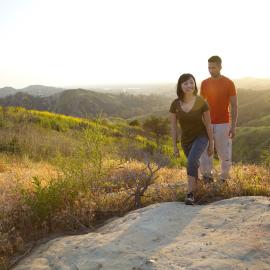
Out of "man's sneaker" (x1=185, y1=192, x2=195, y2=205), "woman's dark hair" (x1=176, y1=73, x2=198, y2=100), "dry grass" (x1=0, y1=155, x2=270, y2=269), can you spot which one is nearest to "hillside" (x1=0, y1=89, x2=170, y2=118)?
"dry grass" (x1=0, y1=155, x2=270, y2=269)

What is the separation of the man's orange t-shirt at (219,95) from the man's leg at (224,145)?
11 centimetres

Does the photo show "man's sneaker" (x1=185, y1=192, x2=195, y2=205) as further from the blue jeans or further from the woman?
the blue jeans

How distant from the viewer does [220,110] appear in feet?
20.1

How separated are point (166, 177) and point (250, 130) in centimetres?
4585

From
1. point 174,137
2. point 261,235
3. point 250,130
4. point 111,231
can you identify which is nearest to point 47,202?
point 111,231

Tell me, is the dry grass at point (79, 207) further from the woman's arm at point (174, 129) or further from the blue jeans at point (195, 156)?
the woman's arm at point (174, 129)

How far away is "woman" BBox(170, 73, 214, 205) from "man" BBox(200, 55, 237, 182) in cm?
80

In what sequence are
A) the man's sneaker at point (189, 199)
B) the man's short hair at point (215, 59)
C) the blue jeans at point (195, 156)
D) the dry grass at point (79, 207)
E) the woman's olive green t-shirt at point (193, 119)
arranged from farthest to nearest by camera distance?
the man's short hair at point (215, 59) → the woman's olive green t-shirt at point (193, 119) → the blue jeans at point (195, 156) → the man's sneaker at point (189, 199) → the dry grass at point (79, 207)

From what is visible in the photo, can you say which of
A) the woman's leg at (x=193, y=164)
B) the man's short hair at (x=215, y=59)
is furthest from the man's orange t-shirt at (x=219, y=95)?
the woman's leg at (x=193, y=164)

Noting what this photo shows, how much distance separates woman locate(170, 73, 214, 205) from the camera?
5.21 metres

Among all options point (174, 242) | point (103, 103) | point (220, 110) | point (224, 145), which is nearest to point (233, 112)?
point (220, 110)

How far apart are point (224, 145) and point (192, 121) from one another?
1112 millimetres

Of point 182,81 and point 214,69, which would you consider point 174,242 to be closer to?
point 182,81

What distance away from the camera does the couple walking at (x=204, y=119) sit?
5.24m
